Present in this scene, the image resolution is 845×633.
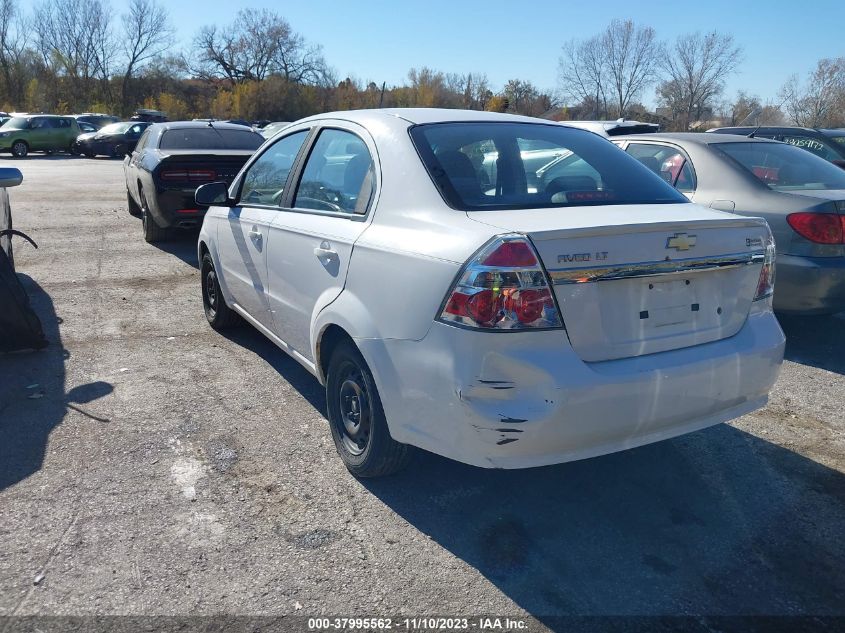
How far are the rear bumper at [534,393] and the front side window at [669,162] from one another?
3281 millimetres

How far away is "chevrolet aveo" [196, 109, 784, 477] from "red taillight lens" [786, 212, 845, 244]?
221 cm


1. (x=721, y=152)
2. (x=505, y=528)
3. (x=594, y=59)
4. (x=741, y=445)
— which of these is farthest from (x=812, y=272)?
(x=594, y=59)

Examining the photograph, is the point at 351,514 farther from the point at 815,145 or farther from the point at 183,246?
the point at 815,145

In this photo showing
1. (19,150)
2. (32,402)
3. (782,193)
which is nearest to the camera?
(32,402)

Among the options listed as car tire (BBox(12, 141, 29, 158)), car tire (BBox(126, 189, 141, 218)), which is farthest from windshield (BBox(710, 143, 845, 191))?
car tire (BBox(12, 141, 29, 158))

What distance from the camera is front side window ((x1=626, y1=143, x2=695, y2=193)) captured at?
6059 mm

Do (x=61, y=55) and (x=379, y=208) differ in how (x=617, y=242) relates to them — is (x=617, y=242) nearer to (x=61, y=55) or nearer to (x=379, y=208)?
(x=379, y=208)

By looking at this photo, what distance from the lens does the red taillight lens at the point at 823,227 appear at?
17.2 ft

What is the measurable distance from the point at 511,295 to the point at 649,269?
61 centimetres

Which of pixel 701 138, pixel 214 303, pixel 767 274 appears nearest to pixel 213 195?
pixel 214 303

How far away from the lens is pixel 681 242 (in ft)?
9.60

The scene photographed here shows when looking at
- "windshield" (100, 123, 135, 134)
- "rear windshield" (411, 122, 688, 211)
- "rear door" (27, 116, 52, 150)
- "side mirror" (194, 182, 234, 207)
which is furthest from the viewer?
"rear door" (27, 116, 52, 150)

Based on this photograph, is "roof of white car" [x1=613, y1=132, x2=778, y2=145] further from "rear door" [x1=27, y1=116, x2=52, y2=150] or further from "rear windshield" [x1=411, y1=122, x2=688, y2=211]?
"rear door" [x1=27, y1=116, x2=52, y2=150]

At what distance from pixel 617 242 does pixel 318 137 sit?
204 cm
